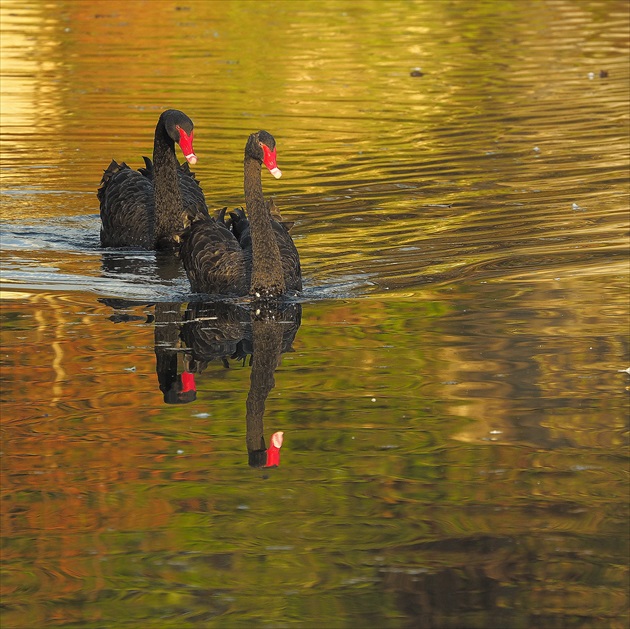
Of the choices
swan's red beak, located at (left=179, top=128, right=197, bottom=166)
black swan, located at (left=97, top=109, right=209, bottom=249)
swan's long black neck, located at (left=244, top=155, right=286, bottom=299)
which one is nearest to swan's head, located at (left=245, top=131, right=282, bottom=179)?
swan's long black neck, located at (left=244, top=155, right=286, bottom=299)

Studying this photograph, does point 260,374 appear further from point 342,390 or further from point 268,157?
point 268,157

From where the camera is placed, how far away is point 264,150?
8.05 m

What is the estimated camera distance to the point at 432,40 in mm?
22734

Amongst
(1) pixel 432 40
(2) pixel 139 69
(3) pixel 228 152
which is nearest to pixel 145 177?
(3) pixel 228 152

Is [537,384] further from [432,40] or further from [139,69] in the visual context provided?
[432,40]

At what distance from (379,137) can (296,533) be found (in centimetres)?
973

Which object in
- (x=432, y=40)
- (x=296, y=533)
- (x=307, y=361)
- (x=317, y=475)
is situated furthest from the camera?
(x=432, y=40)

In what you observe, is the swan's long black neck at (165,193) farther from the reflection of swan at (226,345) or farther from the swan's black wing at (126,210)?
the reflection of swan at (226,345)

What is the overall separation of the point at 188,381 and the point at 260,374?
0.34m

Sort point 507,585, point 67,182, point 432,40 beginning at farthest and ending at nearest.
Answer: point 432,40 → point 67,182 → point 507,585

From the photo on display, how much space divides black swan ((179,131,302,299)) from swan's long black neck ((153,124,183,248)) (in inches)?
45.9

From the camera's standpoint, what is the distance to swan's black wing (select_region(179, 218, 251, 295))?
8.60 meters

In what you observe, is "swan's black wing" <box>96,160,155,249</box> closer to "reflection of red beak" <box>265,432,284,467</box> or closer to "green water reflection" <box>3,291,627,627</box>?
"green water reflection" <box>3,291,627,627</box>

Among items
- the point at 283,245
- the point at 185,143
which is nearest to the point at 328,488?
the point at 283,245
